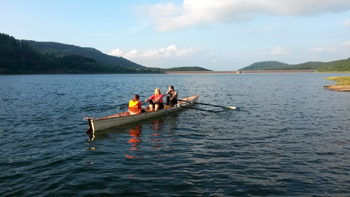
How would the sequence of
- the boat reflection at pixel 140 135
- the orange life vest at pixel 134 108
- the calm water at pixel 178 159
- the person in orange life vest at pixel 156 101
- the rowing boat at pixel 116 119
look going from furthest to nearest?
the person in orange life vest at pixel 156 101 → the orange life vest at pixel 134 108 → the rowing boat at pixel 116 119 → the boat reflection at pixel 140 135 → the calm water at pixel 178 159

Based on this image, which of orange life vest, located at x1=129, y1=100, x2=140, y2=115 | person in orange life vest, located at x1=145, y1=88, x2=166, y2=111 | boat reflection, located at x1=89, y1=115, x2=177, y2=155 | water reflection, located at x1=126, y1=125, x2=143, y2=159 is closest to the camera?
water reflection, located at x1=126, y1=125, x2=143, y2=159

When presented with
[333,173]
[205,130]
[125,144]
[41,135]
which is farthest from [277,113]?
[41,135]

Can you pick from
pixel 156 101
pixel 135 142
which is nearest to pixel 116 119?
pixel 135 142

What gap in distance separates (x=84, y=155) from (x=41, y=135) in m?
5.14

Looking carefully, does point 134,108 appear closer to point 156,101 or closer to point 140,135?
point 156,101

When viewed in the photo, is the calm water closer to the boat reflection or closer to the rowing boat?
the boat reflection

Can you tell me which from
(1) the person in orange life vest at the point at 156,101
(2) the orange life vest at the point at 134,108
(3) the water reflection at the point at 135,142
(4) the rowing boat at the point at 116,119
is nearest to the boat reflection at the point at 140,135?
(3) the water reflection at the point at 135,142

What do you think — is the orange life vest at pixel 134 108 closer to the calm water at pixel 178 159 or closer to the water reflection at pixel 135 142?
the calm water at pixel 178 159

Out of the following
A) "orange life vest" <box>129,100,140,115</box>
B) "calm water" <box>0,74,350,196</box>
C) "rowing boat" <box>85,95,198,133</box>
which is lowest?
"calm water" <box>0,74,350,196</box>

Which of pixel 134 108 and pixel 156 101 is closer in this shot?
pixel 134 108

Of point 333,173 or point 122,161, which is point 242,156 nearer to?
point 333,173

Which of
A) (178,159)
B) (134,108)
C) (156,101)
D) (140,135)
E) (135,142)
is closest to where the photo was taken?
(178,159)

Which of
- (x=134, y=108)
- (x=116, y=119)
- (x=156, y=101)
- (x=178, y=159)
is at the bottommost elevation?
(x=178, y=159)

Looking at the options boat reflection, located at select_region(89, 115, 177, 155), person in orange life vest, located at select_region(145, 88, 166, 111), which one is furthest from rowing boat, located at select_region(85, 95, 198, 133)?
person in orange life vest, located at select_region(145, 88, 166, 111)
